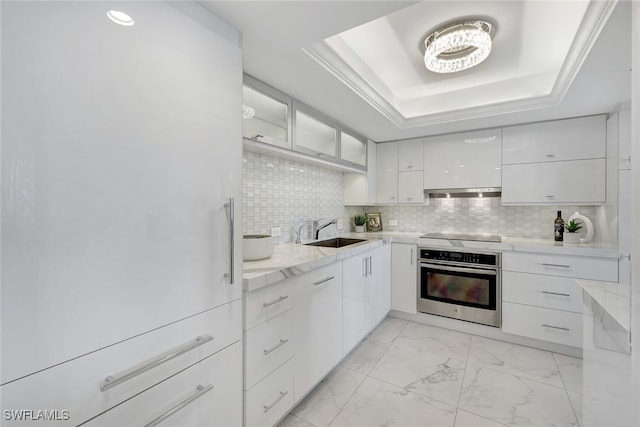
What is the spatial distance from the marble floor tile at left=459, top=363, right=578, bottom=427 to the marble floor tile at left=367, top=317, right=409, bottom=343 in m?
0.74

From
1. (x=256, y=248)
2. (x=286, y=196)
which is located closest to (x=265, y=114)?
(x=286, y=196)

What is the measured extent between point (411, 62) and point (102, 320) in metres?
2.42

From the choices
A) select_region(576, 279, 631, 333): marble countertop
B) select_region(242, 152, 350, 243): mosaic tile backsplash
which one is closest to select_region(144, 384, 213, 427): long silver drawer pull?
select_region(242, 152, 350, 243): mosaic tile backsplash

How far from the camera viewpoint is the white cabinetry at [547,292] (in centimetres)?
223

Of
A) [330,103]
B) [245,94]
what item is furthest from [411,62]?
[245,94]

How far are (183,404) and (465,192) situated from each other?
3100mm

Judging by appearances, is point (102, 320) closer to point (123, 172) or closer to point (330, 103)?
point (123, 172)

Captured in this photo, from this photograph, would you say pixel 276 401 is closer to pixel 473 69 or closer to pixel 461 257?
pixel 461 257

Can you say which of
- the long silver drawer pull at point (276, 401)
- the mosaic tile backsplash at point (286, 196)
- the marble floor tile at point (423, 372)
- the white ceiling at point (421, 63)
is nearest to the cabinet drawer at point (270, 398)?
the long silver drawer pull at point (276, 401)

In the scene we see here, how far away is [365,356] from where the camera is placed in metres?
2.31

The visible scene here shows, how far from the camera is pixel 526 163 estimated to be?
2.65m

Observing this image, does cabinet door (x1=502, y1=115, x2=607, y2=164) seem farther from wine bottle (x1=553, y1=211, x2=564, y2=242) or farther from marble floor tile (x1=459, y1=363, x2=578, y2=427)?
marble floor tile (x1=459, y1=363, x2=578, y2=427)

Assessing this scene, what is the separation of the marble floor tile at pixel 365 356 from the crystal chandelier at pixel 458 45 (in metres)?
2.34

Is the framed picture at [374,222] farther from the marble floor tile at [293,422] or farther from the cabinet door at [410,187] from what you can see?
the marble floor tile at [293,422]
